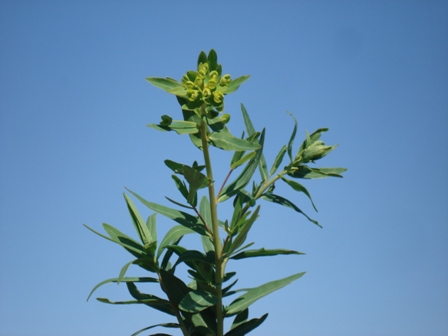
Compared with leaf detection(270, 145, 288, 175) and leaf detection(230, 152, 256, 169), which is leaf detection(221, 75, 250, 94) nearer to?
leaf detection(230, 152, 256, 169)


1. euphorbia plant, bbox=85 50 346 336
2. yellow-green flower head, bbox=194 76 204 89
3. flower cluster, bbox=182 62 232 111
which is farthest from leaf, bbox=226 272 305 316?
yellow-green flower head, bbox=194 76 204 89

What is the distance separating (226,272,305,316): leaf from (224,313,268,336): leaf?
0.20 ft

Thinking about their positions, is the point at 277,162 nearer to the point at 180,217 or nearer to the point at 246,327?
the point at 180,217

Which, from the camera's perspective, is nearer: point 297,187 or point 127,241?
point 127,241

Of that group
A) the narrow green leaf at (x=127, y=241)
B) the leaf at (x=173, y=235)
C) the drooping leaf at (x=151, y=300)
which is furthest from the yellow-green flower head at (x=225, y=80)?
the drooping leaf at (x=151, y=300)

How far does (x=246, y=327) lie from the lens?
7.25 feet

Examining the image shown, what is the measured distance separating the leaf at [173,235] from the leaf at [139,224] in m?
0.06

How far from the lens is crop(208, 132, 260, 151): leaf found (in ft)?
7.14

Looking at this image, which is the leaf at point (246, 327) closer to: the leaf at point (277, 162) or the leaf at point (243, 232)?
the leaf at point (243, 232)

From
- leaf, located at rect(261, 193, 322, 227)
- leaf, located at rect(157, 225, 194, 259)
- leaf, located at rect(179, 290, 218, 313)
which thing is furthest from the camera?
leaf, located at rect(261, 193, 322, 227)

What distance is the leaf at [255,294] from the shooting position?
2.22m

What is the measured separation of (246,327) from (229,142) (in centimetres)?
77

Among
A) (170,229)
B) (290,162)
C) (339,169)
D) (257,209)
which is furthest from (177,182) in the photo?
(339,169)

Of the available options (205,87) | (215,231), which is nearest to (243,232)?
(215,231)
